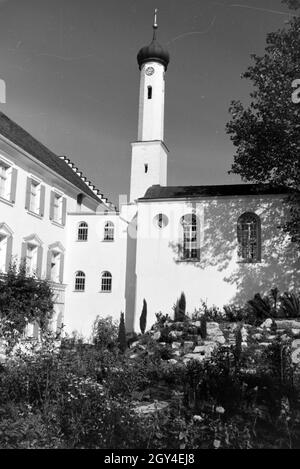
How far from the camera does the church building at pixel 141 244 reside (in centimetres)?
2328

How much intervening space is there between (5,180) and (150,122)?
15871mm

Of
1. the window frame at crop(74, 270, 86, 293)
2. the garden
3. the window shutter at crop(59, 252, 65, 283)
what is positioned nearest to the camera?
the garden

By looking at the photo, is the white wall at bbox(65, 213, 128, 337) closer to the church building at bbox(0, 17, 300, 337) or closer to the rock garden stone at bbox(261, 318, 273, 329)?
the church building at bbox(0, 17, 300, 337)

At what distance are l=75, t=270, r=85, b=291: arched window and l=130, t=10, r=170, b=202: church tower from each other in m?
9.15

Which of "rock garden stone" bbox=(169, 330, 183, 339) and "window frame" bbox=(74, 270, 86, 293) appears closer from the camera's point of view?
"rock garden stone" bbox=(169, 330, 183, 339)

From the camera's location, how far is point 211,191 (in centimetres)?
2516

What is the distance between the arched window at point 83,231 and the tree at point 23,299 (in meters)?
8.76

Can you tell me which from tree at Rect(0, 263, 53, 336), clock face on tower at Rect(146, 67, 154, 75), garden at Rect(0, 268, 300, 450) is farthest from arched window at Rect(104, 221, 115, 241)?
garden at Rect(0, 268, 300, 450)

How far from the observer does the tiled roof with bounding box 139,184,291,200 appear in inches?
931

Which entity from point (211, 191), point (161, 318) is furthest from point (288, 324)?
point (211, 191)

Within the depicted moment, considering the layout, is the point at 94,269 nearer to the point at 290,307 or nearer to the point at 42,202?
the point at 42,202

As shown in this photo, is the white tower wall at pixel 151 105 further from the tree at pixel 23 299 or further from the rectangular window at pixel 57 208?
the tree at pixel 23 299

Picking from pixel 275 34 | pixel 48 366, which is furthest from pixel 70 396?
pixel 275 34
